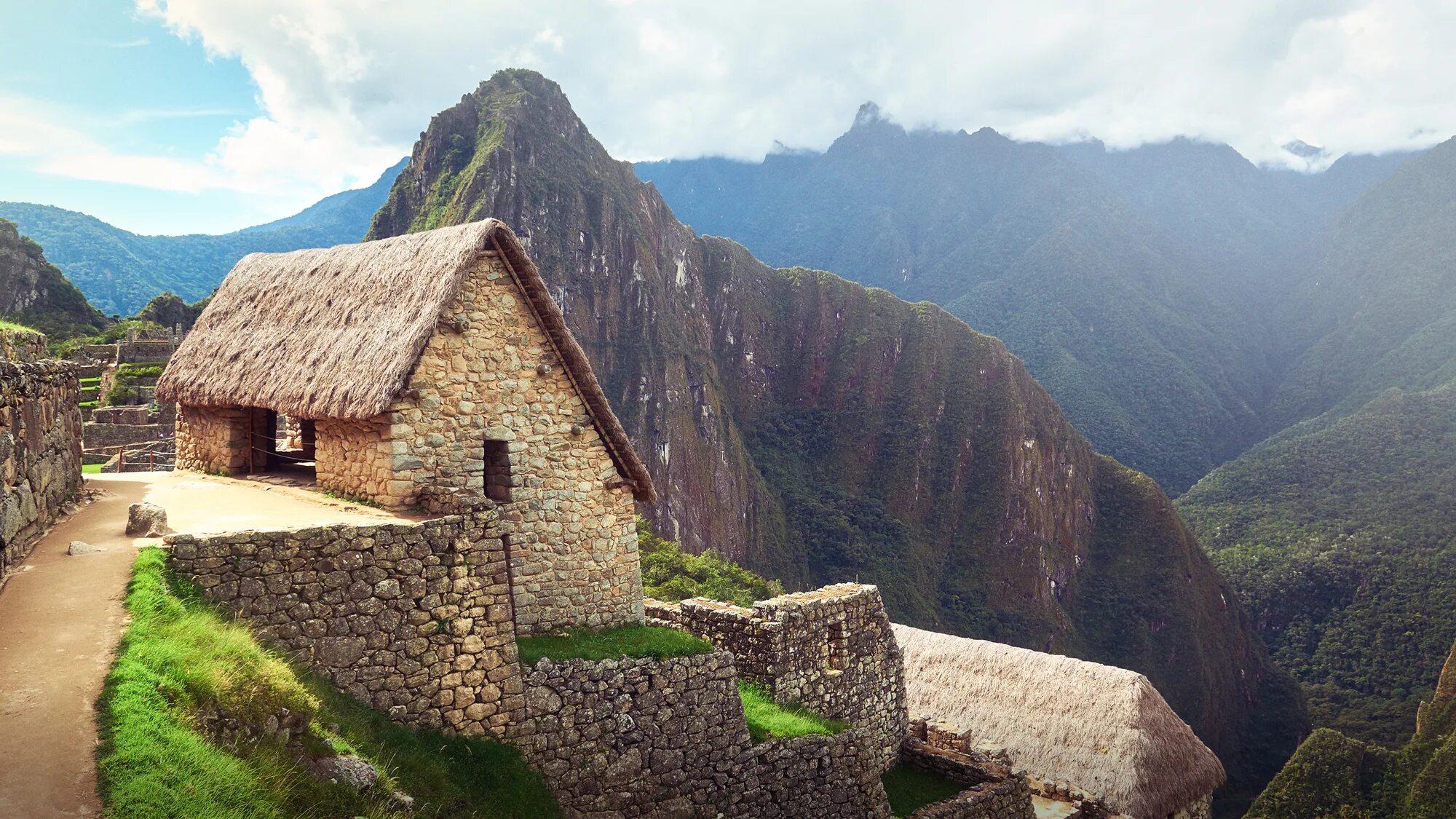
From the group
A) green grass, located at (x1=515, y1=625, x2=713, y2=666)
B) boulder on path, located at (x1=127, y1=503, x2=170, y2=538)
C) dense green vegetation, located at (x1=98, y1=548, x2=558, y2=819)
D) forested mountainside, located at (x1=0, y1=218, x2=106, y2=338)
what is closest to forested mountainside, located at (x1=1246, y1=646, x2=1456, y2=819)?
green grass, located at (x1=515, y1=625, x2=713, y2=666)

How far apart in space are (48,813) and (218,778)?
0.82 meters

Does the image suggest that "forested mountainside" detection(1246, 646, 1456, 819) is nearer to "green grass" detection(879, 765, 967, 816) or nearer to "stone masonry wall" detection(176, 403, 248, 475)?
"green grass" detection(879, 765, 967, 816)

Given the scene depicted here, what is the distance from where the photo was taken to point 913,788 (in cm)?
1402

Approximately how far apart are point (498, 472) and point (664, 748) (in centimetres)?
332

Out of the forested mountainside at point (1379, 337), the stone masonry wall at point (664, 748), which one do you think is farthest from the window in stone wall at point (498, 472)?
the forested mountainside at point (1379, 337)

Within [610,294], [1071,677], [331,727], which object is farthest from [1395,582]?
[331,727]

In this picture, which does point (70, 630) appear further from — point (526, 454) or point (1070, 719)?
point (1070, 719)

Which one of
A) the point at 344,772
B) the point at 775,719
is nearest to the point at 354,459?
the point at 344,772

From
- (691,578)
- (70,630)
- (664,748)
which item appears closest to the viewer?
(70,630)

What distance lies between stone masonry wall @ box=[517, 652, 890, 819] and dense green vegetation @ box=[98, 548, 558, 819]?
0.57 metres

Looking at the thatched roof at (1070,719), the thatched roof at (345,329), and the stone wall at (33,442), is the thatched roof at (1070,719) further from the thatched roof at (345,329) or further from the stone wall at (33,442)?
the stone wall at (33,442)

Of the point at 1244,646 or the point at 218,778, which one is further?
the point at 1244,646

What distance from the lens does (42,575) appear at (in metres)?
7.02

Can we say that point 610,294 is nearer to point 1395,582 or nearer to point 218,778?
point 1395,582
